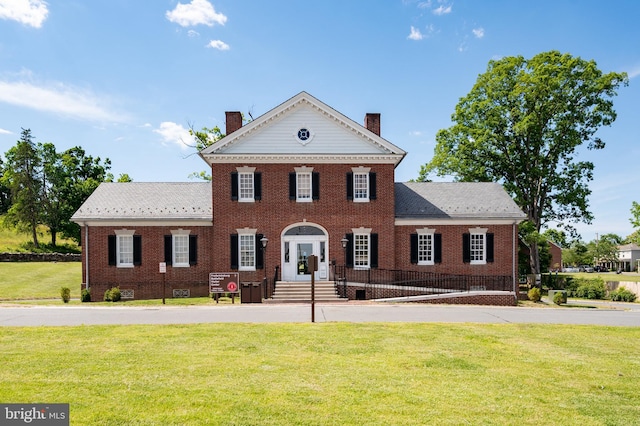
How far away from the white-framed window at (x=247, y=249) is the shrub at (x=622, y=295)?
23.9m

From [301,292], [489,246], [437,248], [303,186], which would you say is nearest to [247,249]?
[301,292]

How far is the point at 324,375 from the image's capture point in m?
8.55

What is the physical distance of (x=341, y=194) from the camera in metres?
24.6

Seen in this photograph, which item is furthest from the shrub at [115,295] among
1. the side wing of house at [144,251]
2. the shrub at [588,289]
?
the shrub at [588,289]

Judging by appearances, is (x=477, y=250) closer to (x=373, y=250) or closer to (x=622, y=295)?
(x=373, y=250)

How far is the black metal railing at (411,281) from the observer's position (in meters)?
23.4

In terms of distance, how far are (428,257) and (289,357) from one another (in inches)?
665

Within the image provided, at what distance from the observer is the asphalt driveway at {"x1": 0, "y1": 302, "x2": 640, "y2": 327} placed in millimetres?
15281

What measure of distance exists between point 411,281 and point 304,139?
29.8ft

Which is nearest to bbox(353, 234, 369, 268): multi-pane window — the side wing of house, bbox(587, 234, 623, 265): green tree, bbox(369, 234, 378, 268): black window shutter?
bbox(369, 234, 378, 268): black window shutter

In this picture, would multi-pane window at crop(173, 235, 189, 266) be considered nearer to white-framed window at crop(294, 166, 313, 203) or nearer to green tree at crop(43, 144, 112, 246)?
white-framed window at crop(294, 166, 313, 203)

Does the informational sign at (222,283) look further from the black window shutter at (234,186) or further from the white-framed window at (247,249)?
the black window shutter at (234,186)

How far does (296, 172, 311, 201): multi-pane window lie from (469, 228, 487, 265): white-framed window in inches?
350

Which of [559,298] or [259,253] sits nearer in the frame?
[259,253]
